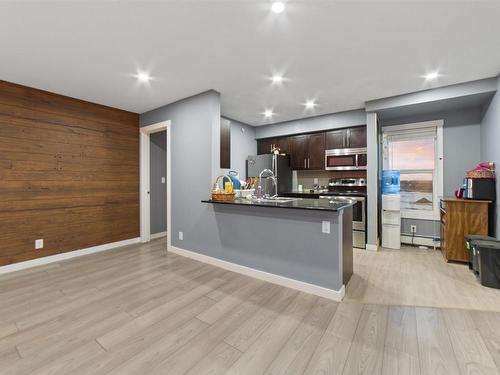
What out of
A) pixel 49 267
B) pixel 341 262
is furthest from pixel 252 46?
pixel 49 267

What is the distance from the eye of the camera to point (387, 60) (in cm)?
256

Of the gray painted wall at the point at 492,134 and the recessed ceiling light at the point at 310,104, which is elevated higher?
the recessed ceiling light at the point at 310,104

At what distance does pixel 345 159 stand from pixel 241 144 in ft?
7.50

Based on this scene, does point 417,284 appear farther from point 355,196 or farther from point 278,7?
point 278,7

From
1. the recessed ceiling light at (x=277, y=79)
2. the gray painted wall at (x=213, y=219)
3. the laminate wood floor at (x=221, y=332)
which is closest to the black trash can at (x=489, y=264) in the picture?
the laminate wood floor at (x=221, y=332)

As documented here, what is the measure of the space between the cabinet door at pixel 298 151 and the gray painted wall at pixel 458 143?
83.1 inches

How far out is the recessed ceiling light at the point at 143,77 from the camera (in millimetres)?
2859

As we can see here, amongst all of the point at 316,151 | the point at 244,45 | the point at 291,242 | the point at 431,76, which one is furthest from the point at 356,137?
the point at 244,45

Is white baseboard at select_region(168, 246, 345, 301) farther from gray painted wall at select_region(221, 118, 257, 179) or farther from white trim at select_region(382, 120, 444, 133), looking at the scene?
white trim at select_region(382, 120, 444, 133)

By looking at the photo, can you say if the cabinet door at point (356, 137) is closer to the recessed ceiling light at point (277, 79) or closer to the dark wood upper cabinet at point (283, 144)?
the dark wood upper cabinet at point (283, 144)

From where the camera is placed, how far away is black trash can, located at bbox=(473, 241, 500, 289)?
2.56 metres

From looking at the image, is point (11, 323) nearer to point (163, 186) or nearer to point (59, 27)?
point (59, 27)

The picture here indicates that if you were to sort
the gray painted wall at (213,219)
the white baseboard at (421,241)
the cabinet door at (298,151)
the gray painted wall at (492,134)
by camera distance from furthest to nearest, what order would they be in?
the cabinet door at (298,151)
the white baseboard at (421,241)
the gray painted wall at (492,134)
the gray painted wall at (213,219)

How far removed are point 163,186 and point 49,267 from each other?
91.4 inches
